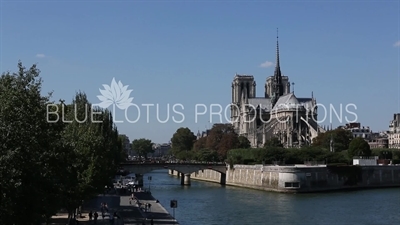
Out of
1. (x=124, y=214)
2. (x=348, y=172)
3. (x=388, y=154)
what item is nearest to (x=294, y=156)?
(x=348, y=172)

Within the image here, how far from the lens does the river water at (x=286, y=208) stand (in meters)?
38.7

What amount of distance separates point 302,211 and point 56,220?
17950 millimetres

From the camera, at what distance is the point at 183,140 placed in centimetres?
14750

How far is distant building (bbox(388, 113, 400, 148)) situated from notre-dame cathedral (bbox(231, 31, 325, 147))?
→ 16215 millimetres

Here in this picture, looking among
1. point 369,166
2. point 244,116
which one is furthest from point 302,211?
point 244,116

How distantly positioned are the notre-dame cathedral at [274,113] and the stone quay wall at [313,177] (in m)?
41.9

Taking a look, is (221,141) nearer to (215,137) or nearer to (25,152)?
(215,137)

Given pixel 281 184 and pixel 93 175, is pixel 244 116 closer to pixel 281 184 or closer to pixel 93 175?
pixel 281 184

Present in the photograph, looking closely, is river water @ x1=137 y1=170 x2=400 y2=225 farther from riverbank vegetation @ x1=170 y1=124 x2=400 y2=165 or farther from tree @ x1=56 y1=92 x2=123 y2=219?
riverbank vegetation @ x1=170 y1=124 x2=400 y2=165

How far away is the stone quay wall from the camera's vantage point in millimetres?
63406

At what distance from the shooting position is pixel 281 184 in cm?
6372

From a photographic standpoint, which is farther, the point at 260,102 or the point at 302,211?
the point at 260,102

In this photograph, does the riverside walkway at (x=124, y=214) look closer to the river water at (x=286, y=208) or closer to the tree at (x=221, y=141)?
the river water at (x=286, y=208)

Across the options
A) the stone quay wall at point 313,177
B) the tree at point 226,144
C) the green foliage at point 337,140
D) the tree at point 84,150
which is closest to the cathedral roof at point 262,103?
the tree at point 226,144
